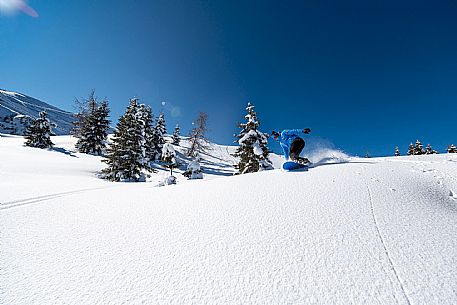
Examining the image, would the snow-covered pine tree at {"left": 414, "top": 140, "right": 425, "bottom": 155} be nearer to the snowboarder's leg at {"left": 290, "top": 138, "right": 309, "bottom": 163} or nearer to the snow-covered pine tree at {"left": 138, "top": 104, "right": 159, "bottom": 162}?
the snowboarder's leg at {"left": 290, "top": 138, "right": 309, "bottom": 163}

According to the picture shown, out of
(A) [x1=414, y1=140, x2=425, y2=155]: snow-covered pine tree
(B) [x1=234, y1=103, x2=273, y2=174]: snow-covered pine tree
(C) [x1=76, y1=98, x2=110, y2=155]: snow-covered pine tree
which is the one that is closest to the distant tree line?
(A) [x1=414, y1=140, x2=425, y2=155]: snow-covered pine tree

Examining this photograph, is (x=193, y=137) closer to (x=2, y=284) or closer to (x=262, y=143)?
(x=262, y=143)

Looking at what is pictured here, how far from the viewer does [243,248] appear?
2.51 m

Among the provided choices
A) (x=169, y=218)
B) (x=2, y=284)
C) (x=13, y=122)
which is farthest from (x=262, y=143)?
(x=13, y=122)

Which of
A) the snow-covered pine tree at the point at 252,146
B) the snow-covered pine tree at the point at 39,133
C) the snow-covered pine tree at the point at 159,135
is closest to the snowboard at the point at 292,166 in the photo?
the snow-covered pine tree at the point at 252,146

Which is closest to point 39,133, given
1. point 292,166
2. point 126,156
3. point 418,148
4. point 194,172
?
point 126,156

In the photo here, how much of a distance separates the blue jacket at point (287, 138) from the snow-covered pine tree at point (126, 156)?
670 inches

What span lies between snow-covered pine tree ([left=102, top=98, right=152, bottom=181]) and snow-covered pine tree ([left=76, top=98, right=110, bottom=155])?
44.3ft

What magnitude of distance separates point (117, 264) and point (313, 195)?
3.17 m

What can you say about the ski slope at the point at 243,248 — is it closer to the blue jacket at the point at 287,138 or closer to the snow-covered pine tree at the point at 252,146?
the blue jacket at the point at 287,138

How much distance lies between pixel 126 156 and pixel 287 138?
58.0 ft

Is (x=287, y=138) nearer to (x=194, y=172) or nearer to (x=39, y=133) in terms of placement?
(x=194, y=172)

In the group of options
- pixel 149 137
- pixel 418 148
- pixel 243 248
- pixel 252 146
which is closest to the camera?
pixel 243 248

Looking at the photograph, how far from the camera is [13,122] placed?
401ft
